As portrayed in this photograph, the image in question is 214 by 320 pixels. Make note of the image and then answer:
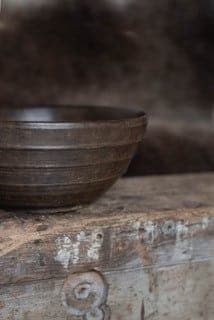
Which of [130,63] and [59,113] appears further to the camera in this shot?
[130,63]

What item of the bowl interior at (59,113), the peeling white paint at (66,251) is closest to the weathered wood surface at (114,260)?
the peeling white paint at (66,251)

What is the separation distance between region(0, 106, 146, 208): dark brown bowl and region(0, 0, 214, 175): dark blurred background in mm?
560

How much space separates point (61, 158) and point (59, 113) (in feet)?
1.14

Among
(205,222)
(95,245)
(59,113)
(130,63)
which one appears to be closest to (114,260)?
(95,245)

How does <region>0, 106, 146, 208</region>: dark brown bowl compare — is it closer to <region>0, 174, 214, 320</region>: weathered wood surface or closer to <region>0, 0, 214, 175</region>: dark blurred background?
<region>0, 174, 214, 320</region>: weathered wood surface

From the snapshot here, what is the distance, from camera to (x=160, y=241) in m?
1.27

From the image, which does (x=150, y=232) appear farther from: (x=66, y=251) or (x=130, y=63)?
(x=130, y=63)

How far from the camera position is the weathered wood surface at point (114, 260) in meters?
1.16

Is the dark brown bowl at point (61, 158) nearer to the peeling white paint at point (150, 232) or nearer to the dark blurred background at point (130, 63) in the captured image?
the peeling white paint at point (150, 232)

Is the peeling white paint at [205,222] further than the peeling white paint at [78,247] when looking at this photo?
Yes

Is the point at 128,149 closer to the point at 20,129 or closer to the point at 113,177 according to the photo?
the point at 113,177

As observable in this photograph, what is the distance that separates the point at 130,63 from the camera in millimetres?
1818

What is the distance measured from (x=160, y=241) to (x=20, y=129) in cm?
40

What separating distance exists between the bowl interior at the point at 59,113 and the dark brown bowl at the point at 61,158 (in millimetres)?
188
